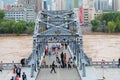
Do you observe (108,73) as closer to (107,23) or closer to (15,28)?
(15,28)

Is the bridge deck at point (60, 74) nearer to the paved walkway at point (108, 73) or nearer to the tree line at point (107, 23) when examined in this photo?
the paved walkway at point (108, 73)

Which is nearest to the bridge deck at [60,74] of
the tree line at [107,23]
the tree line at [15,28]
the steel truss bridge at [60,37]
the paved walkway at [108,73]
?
the steel truss bridge at [60,37]

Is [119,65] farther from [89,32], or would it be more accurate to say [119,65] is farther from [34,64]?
[89,32]

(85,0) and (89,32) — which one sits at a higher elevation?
(85,0)

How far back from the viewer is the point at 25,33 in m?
86.9

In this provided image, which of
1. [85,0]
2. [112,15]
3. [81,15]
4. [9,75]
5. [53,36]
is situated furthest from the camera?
[85,0]

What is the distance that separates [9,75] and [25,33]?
6125 centimetres

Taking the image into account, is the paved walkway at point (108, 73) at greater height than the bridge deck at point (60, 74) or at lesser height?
lesser

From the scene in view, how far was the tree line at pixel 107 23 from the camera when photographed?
8862 cm

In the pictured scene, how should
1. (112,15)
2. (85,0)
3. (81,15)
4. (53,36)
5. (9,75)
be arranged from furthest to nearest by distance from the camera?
1. (85,0)
2. (81,15)
3. (112,15)
4. (53,36)
5. (9,75)

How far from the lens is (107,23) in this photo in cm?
9394

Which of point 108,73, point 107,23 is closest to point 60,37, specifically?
point 108,73

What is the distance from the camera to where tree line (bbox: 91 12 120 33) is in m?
88.6

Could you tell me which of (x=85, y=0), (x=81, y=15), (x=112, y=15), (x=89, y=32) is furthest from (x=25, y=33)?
(x=85, y=0)
